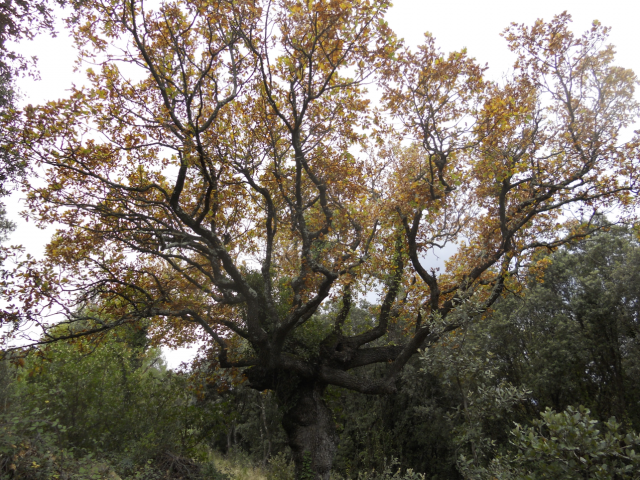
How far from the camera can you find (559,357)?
17.9 metres

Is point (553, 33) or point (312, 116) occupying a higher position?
point (553, 33)

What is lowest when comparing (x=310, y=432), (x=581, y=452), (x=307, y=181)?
(x=310, y=432)

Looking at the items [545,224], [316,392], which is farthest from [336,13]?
[316,392]

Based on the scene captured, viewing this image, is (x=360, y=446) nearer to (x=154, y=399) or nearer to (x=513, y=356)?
(x=513, y=356)

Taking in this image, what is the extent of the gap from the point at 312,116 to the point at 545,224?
7.76 metres

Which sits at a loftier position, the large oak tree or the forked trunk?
the large oak tree

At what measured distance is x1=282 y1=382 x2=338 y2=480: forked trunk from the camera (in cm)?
891

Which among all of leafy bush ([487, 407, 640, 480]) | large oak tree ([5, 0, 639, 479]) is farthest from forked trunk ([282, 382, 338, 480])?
leafy bush ([487, 407, 640, 480])

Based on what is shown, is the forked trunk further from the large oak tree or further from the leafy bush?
the leafy bush

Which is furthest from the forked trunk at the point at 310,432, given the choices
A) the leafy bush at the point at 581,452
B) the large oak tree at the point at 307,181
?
the leafy bush at the point at 581,452

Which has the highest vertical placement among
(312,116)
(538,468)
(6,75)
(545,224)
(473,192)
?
(6,75)

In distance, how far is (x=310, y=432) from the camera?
9.57m

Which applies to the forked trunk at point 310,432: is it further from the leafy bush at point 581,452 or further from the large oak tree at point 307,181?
the leafy bush at point 581,452

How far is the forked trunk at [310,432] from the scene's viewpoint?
29.2 ft
